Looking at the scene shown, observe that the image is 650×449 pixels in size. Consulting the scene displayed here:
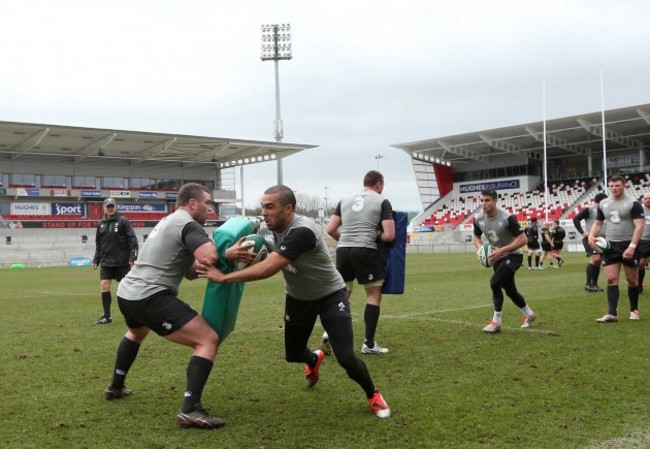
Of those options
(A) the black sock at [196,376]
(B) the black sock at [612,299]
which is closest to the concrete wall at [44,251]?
(B) the black sock at [612,299]

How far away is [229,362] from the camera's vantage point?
276 inches

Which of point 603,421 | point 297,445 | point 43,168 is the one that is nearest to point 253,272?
point 297,445

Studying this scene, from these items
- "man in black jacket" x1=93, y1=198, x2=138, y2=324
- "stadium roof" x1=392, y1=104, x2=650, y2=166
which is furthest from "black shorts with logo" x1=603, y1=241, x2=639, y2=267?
"stadium roof" x1=392, y1=104, x2=650, y2=166

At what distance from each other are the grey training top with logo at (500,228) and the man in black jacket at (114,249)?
5.33 m

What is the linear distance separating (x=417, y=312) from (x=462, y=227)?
4776 centimetres

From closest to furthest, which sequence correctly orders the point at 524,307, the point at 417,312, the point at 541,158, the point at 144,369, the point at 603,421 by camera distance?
the point at 603,421
the point at 144,369
the point at 524,307
the point at 417,312
the point at 541,158

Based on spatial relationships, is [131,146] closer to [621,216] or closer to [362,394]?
[621,216]

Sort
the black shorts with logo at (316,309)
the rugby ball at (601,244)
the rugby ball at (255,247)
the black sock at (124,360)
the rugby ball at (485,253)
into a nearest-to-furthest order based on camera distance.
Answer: the rugby ball at (255,247)
the black shorts with logo at (316,309)
the black sock at (124,360)
the rugby ball at (485,253)
the rugby ball at (601,244)

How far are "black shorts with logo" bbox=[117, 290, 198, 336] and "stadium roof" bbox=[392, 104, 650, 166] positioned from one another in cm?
4878

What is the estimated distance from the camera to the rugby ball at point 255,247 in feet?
15.0

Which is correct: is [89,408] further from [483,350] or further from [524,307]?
[524,307]

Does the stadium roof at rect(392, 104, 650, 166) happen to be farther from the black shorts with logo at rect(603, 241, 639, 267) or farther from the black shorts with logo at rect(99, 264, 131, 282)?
the black shorts with logo at rect(99, 264, 131, 282)

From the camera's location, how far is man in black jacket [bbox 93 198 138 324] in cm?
1057

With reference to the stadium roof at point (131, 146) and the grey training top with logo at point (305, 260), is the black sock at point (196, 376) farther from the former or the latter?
the stadium roof at point (131, 146)
